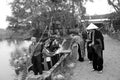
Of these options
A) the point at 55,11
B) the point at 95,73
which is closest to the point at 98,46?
the point at 95,73

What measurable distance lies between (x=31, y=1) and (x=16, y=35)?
3033 centimetres

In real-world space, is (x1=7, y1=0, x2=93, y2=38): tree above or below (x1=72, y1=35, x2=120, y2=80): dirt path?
above

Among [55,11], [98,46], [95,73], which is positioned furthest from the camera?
[55,11]

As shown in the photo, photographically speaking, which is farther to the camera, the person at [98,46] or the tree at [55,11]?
the tree at [55,11]

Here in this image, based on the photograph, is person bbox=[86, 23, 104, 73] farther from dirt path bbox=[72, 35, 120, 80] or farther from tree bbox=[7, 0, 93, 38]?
tree bbox=[7, 0, 93, 38]

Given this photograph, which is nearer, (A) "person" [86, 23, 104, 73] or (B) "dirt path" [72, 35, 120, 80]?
(B) "dirt path" [72, 35, 120, 80]

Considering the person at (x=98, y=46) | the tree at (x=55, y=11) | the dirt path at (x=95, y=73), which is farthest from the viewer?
the tree at (x=55, y=11)

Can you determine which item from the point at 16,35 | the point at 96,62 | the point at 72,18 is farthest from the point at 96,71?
the point at 16,35

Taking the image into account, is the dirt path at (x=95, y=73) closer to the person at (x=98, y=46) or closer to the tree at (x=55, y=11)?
the person at (x=98, y=46)

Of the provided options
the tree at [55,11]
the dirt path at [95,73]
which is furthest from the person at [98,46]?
the tree at [55,11]

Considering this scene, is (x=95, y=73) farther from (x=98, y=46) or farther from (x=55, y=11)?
(x=55, y=11)

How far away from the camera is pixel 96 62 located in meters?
6.39

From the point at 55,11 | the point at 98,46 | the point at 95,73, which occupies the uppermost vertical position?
the point at 55,11

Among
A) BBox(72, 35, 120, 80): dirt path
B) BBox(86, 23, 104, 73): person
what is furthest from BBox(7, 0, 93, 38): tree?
BBox(86, 23, 104, 73): person
